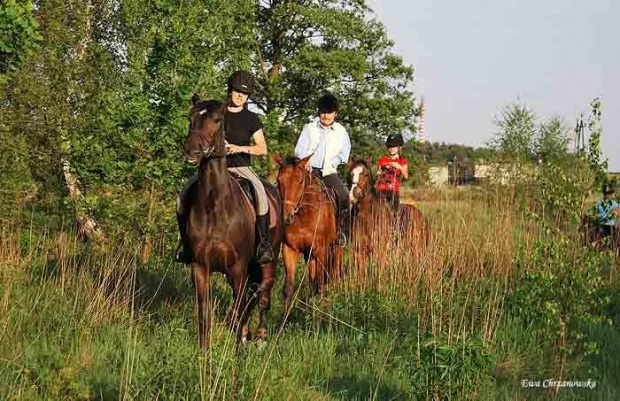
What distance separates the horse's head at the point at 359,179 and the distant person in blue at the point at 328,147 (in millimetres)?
133

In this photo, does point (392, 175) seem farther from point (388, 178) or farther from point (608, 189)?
point (608, 189)

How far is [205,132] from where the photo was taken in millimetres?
6754

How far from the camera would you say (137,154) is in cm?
1174

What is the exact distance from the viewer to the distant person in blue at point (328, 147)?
10.7m

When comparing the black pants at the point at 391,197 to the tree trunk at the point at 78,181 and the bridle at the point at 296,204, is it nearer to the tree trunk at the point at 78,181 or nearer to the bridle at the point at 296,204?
the bridle at the point at 296,204

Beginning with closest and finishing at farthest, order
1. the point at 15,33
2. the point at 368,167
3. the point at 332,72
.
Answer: the point at 15,33
the point at 368,167
the point at 332,72

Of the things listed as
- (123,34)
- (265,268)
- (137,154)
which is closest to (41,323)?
(265,268)

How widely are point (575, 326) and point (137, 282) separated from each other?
225 inches

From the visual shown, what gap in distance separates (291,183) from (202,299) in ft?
8.61

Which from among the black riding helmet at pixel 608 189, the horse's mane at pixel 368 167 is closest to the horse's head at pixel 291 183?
the horse's mane at pixel 368 167

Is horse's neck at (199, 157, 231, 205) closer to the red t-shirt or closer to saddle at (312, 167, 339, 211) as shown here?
saddle at (312, 167, 339, 211)

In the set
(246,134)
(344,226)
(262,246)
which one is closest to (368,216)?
(344,226)

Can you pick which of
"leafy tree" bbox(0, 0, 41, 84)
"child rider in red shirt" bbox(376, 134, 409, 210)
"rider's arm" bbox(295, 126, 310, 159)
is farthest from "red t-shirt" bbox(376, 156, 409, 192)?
"leafy tree" bbox(0, 0, 41, 84)

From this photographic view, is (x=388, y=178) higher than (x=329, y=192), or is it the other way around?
(x=388, y=178)
